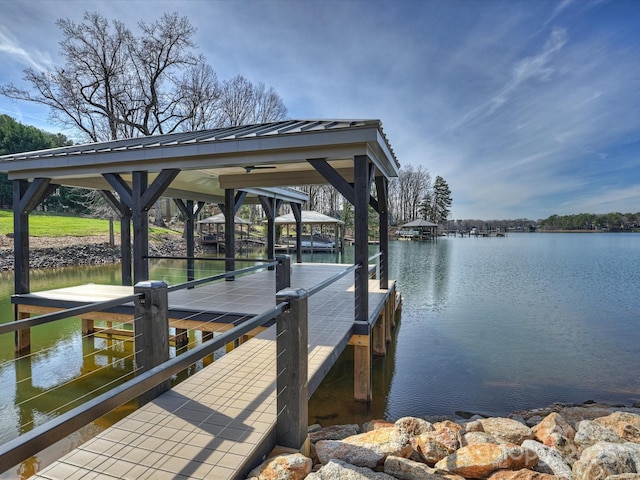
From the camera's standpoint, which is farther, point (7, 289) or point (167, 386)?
point (7, 289)

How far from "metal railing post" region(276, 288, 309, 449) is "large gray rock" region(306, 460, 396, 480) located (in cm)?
22

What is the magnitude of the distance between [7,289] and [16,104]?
47.7 feet

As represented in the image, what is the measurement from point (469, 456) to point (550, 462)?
764mm

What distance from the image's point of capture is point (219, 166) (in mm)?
5555

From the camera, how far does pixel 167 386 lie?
3057mm

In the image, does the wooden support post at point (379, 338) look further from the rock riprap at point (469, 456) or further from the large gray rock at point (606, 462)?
the large gray rock at point (606, 462)

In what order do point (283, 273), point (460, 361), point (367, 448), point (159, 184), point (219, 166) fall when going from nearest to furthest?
point (367, 448)
point (283, 273)
point (219, 166)
point (159, 184)
point (460, 361)

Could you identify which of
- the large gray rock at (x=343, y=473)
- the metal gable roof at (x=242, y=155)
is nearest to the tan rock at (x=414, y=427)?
the large gray rock at (x=343, y=473)

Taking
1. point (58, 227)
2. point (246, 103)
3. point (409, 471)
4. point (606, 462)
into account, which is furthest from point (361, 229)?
point (246, 103)

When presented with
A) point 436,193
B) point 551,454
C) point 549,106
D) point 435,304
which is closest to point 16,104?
point 435,304

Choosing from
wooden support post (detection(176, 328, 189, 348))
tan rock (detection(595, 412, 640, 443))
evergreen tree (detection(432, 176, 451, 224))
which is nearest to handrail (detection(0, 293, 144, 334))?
wooden support post (detection(176, 328, 189, 348))

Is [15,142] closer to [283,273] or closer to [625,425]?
[283,273]

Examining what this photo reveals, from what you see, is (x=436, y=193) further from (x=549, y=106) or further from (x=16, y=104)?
(x=16, y=104)

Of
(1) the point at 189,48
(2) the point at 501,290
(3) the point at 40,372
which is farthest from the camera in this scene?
(1) the point at 189,48
